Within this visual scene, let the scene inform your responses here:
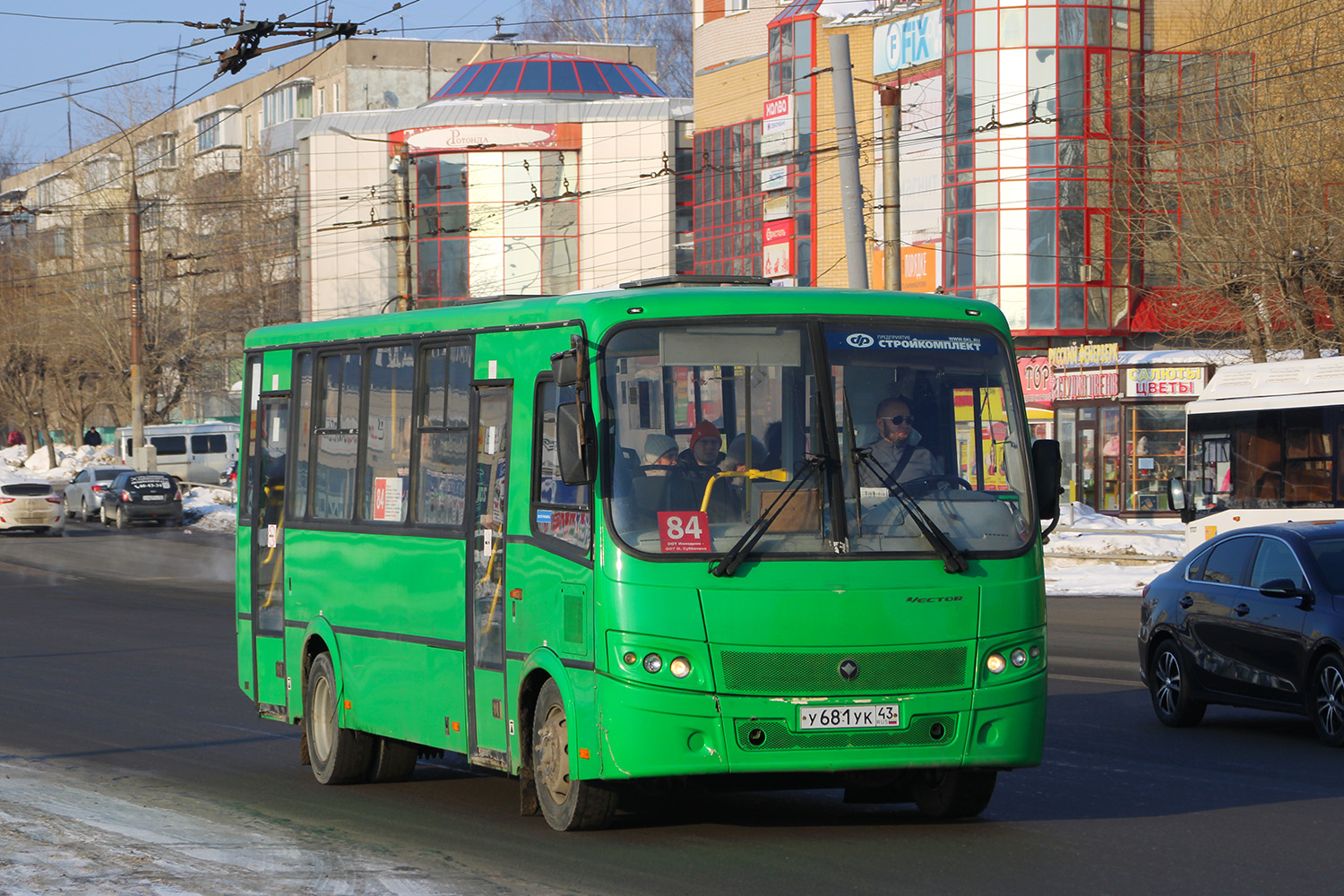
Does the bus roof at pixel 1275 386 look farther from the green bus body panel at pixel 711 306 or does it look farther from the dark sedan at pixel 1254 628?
the green bus body panel at pixel 711 306

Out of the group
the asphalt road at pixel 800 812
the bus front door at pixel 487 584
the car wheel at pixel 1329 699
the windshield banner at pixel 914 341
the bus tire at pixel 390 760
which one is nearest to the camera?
the asphalt road at pixel 800 812

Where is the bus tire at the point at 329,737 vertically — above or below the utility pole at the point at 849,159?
below

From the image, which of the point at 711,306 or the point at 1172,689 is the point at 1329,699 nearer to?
the point at 1172,689

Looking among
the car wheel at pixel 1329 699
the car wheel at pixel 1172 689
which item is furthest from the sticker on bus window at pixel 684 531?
the car wheel at pixel 1172 689

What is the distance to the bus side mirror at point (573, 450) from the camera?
27.0 ft

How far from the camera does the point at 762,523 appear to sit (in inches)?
328

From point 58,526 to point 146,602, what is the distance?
21933 mm

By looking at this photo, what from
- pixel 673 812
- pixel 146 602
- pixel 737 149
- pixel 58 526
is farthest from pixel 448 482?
pixel 737 149

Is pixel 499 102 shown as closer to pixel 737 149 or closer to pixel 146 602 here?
pixel 737 149

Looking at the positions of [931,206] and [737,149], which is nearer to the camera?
[931,206]

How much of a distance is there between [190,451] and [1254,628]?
62338mm

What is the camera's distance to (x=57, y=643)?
2131 cm

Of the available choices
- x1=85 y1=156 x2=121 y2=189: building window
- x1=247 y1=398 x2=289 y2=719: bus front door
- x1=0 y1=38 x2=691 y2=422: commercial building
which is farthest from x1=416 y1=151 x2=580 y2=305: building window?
x1=247 y1=398 x2=289 y2=719: bus front door

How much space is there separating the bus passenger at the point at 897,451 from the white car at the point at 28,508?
42182 mm
